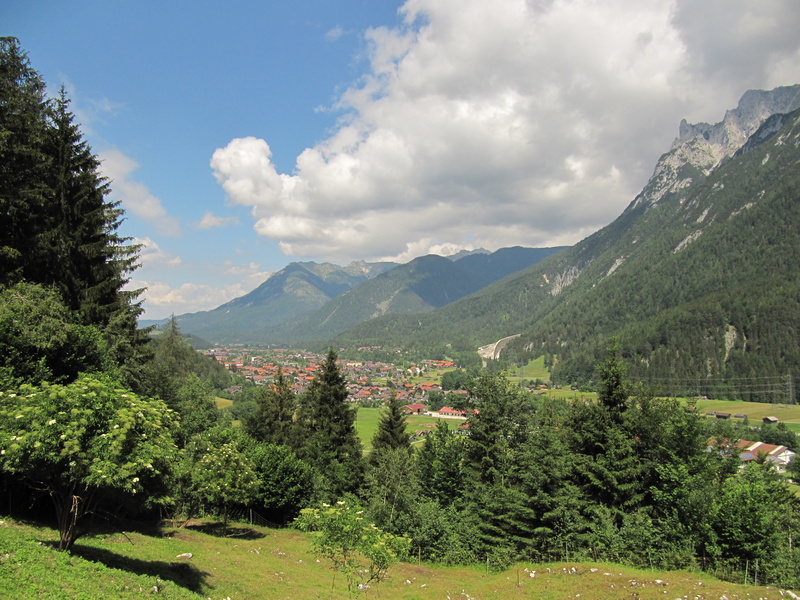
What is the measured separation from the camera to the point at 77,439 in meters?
9.38

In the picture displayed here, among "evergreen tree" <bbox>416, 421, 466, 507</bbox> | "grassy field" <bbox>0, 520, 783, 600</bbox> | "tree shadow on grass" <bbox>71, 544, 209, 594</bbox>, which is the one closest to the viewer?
"grassy field" <bbox>0, 520, 783, 600</bbox>

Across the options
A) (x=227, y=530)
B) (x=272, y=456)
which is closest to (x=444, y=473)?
(x=272, y=456)

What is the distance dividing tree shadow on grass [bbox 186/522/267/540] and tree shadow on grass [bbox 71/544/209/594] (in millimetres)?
10423

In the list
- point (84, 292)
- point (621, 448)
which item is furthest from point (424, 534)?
point (84, 292)

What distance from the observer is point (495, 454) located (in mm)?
27219

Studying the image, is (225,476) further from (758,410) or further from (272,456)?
(758,410)

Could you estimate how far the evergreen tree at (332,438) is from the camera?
3312cm

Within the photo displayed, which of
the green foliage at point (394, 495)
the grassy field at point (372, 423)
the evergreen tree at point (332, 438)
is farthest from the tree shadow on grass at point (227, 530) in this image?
the grassy field at point (372, 423)

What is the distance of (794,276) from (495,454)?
210063mm

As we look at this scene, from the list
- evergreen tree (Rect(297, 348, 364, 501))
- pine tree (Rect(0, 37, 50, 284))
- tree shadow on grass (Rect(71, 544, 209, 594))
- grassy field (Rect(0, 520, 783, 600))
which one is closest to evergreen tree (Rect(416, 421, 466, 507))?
evergreen tree (Rect(297, 348, 364, 501))

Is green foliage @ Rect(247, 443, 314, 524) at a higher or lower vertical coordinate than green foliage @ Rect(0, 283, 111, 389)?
lower

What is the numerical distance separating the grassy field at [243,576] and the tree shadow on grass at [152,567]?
5cm

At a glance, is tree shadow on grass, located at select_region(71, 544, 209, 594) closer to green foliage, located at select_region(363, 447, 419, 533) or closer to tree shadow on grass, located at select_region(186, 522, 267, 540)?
tree shadow on grass, located at select_region(186, 522, 267, 540)

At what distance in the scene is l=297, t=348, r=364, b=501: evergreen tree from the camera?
33.1 m
